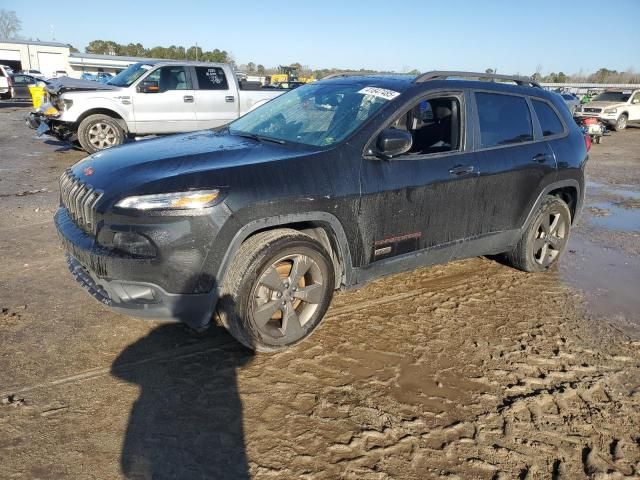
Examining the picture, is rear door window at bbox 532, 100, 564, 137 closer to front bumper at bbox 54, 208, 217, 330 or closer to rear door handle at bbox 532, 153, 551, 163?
rear door handle at bbox 532, 153, 551, 163

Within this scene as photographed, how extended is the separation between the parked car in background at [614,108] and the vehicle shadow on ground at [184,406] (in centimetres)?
2382

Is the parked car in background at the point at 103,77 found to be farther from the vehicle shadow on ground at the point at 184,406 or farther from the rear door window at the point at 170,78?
the vehicle shadow on ground at the point at 184,406

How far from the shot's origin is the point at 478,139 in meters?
4.06

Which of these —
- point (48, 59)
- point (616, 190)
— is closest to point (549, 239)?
point (616, 190)

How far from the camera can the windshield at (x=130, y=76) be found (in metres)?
10.4

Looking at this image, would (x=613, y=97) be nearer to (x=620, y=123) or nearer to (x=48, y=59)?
(x=620, y=123)

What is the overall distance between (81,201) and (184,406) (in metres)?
1.44

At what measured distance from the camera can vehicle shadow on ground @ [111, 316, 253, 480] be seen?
7.64 feet

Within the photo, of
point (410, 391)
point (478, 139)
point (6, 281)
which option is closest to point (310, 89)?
point (478, 139)

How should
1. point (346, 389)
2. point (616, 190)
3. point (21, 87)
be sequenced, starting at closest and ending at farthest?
point (346, 389) < point (616, 190) < point (21, 87)

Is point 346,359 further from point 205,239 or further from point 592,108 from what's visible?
point 592,108

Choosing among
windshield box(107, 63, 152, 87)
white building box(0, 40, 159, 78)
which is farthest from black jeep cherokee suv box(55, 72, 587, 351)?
white building box(0, 40, 159, 78)

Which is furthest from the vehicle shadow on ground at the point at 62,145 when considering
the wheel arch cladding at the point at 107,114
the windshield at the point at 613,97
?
the windshield at the point at 613,97

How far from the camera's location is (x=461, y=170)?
389 cm
